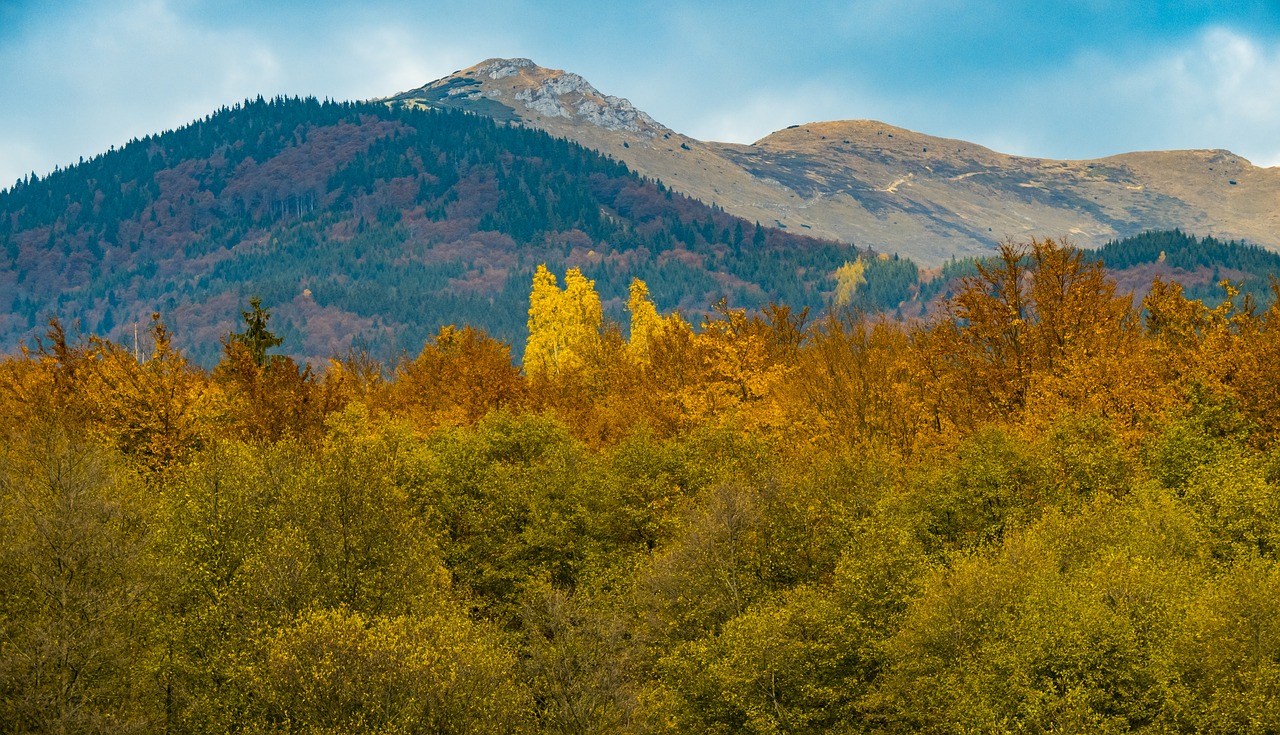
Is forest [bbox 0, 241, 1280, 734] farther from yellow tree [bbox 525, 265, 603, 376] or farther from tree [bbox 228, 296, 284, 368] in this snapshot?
yellow tree [bbox 525, 265, 603, 376]

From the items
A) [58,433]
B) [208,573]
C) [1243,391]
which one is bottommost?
[208,573]

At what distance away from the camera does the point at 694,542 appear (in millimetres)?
53844

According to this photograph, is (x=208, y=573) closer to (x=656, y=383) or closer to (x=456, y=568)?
(x=456, y=568)

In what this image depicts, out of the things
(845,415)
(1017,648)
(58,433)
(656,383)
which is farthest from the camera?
(656,383)

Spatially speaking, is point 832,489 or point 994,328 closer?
point 832,489

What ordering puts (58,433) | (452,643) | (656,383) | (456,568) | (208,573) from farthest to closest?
(656,383), (456,568), (58,433), (208,573), (452,643)

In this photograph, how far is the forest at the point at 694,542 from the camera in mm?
38469

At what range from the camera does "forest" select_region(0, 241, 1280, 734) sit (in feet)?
126

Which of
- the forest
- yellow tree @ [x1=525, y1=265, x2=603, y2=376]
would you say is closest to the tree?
the forest

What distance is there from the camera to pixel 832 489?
2232 inches

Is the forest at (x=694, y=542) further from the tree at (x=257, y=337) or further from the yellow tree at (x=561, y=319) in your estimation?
the yellow tree at (x=561, y=319)

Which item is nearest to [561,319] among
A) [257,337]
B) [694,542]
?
[257,337]

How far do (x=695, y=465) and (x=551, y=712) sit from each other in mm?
21700

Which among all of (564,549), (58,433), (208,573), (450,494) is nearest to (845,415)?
(564,549)
